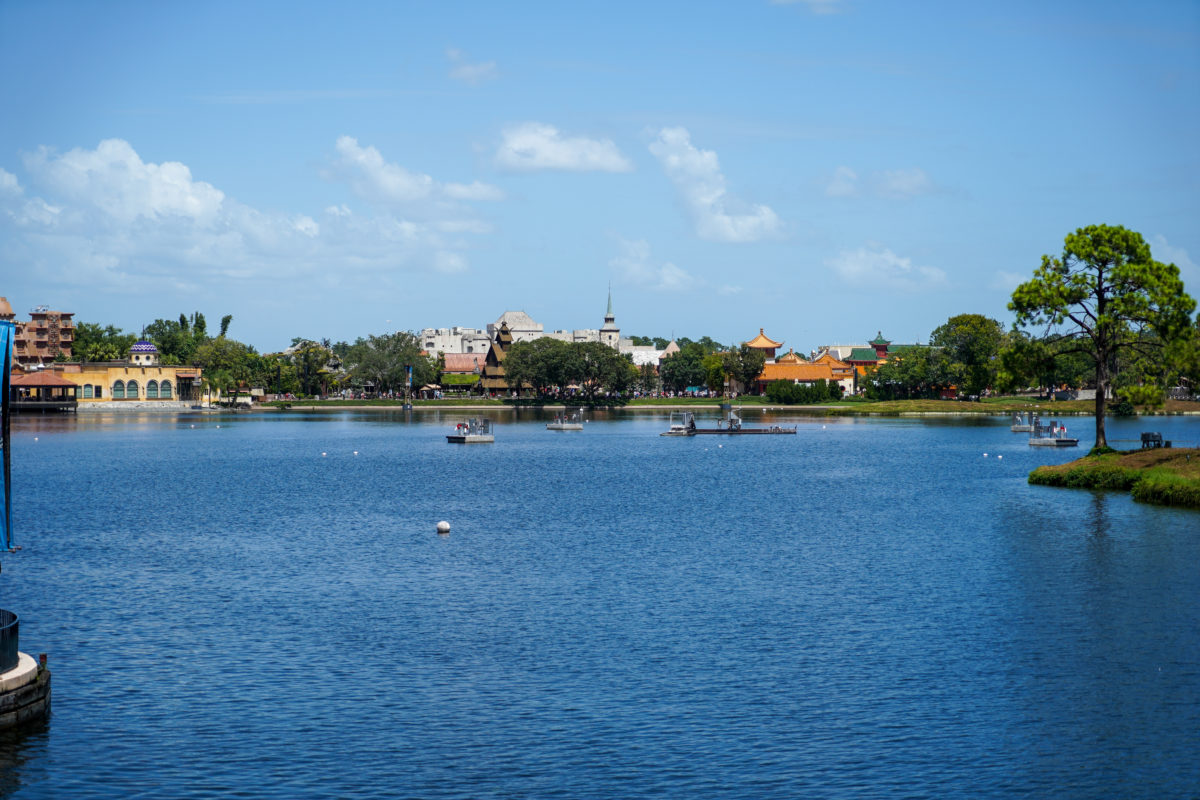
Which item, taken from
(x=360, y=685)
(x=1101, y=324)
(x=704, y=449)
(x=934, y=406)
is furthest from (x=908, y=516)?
(x=934, y=406)

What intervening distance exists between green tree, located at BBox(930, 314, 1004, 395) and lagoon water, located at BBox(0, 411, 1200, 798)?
128061mm

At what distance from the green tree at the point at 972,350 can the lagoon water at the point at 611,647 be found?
Result: 128 metres

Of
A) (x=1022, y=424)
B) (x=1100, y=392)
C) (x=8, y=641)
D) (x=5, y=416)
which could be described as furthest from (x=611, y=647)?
(x=1022, y=424)

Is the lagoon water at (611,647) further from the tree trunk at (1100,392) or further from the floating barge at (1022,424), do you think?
the floating barge at (1022,424)

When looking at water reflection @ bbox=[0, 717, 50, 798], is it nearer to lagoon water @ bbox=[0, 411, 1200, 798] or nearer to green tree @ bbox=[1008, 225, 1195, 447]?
lagoon water @ bbox=[0, 411, 1200, 798]

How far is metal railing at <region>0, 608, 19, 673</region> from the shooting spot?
78.1ft

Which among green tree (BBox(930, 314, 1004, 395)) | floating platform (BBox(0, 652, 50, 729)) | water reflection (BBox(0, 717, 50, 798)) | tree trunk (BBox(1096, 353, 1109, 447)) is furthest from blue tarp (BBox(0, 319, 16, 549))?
green tree (BBox(930, 314, 1004, 395))

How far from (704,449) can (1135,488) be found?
57.8 m

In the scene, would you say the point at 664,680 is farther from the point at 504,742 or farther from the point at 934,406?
the point at 934,406

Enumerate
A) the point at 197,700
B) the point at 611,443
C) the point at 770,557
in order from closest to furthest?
the point at 197,700 → the point at 770,557 → the point at 611,443

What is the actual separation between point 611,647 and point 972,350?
6869 inches

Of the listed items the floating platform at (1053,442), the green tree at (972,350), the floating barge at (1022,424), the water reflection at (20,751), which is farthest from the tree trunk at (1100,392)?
the green tree at (972,350)

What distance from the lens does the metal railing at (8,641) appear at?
78.1ft

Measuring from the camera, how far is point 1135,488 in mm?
62875
